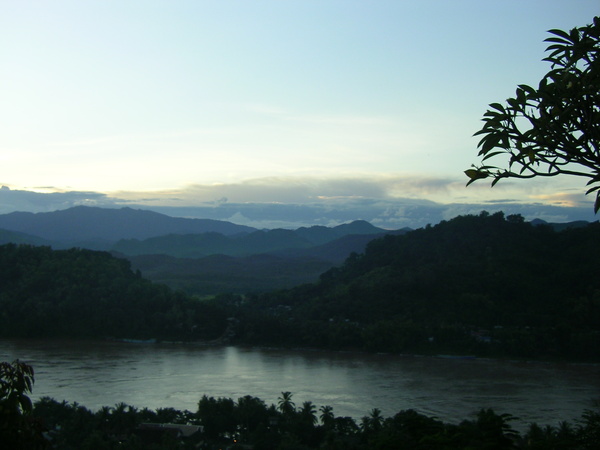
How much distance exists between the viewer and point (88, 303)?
92.6 feet

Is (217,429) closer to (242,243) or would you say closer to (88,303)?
(88,303)

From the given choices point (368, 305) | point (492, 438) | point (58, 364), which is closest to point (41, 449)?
point (492, 438)

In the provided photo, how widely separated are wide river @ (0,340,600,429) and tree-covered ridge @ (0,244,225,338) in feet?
7.69

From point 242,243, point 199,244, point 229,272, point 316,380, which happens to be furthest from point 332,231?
point 316,380

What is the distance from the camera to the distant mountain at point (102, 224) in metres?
108

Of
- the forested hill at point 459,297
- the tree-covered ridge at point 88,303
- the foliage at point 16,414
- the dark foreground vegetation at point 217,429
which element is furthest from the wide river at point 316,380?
the foliage at point 16,414

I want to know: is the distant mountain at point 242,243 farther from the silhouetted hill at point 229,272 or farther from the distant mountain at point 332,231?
the silhouetted hill at point 229,272

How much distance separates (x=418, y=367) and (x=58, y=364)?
11425 millimetres

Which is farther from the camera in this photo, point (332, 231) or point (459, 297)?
point (332, 231)

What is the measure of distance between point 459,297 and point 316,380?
12.0m

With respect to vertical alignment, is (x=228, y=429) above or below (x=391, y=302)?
below

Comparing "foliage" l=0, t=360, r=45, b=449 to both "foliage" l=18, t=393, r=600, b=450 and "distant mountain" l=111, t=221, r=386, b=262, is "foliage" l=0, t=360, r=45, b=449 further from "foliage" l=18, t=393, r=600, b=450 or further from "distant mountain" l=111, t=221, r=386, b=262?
"distant mountain" l=111, t=221, r=386, b=262

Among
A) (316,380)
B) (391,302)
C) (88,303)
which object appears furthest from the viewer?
(391,302)

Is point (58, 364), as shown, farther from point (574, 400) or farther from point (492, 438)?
point (492, 438)
